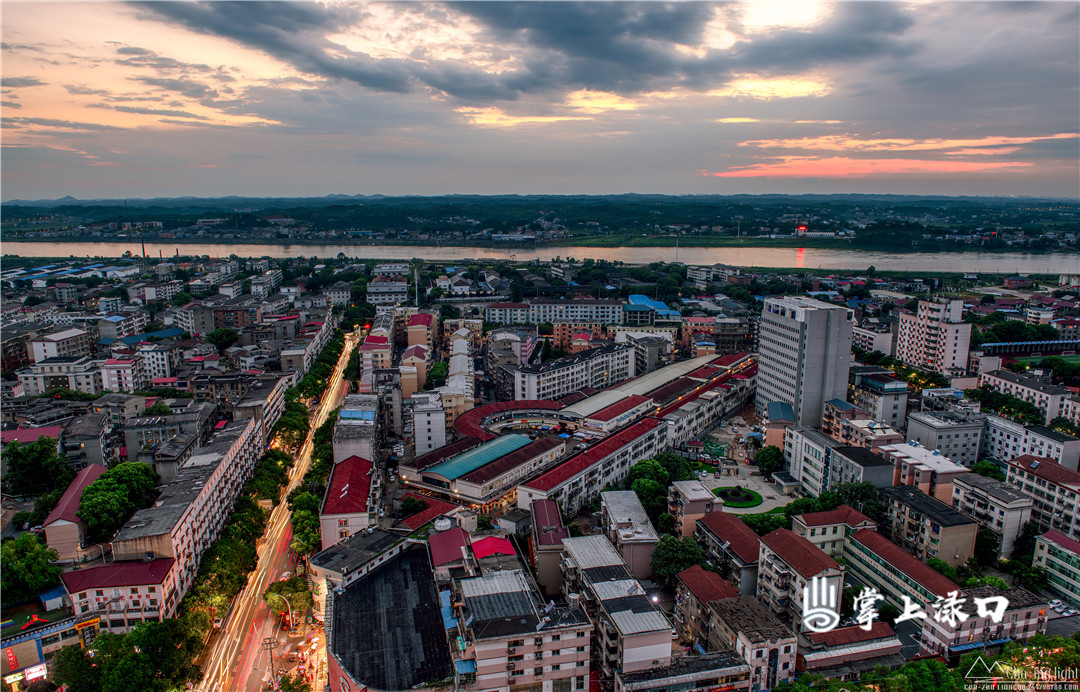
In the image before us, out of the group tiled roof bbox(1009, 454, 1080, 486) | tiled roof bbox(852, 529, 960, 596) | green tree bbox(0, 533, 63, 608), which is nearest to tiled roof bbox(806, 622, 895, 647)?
tiled roof bbox(852, 529, 960, 596)

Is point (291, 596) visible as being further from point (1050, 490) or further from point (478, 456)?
point (1050, 490)

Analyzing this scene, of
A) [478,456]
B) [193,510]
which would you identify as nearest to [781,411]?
[478,456]

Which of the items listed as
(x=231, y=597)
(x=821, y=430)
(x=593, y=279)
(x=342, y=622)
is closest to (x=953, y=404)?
(x=821, y=430)

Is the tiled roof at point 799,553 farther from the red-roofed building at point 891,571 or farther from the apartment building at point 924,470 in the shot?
the apartment building at point 924,470

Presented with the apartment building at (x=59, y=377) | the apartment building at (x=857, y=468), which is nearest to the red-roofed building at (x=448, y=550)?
the apartment building at (x=857, y=468)

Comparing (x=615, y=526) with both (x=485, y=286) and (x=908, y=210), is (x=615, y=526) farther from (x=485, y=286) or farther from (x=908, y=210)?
(x=908, y=210)

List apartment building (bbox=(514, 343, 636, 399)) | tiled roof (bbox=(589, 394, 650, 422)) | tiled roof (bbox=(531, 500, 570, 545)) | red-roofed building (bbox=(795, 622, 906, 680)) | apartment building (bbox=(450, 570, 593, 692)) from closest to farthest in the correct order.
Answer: apartment building (bbox=(450, 570, 593, 692))
red-roofed building (bbox=(795, 622, 906, 680))
tiled roof (bbox=(531, 500, 570, 545))
tiled roof (bbox=(589, 394, 650, 422))
apartment building (bbox=(514, 343, 636, 399))

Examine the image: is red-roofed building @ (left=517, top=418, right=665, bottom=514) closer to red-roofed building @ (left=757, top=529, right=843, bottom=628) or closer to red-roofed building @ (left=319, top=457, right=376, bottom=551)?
red-roofed building @ (left=319, top=457, right=376, bottom=551)
